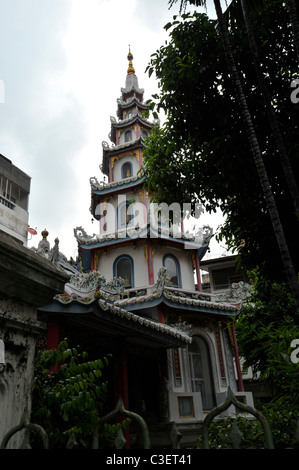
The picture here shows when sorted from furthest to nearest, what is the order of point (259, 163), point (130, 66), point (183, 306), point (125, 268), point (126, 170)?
point (130, 66) < point (126, 170) < point (125, 268) < point (183, 306) < point (259, 163)

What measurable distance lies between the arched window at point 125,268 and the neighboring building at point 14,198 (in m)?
8.84

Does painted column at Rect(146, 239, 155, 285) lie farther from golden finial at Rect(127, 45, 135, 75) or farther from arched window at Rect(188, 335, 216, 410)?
golden finial at Rect(127, 45, 135, 75)

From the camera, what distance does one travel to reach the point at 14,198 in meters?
26.4

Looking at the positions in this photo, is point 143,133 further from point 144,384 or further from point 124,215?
point 144,384

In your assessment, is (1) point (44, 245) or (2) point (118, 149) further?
(2) point (118, 149)

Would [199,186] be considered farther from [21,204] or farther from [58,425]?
[21,204]

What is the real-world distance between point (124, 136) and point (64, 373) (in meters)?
20.0

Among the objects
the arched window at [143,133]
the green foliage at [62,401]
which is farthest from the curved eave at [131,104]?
the green foliage at [62,401]

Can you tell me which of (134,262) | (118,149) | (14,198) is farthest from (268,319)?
(14,198)

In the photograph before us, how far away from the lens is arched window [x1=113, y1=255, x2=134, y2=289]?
59.2ft

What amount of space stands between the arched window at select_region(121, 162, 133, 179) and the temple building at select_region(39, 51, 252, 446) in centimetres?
6

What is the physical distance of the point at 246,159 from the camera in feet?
24.8

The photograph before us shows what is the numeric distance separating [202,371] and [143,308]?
3921mm

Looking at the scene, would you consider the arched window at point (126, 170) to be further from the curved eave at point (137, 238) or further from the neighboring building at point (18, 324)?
the neighboring building at point (18, 324)
